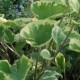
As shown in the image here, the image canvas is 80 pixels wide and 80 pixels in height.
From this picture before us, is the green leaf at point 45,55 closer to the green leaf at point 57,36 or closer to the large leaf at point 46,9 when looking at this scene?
the green leaf at point 57,36

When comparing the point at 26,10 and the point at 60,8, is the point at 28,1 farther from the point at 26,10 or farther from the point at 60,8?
the point at 60,8

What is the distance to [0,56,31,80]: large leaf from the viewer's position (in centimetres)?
115

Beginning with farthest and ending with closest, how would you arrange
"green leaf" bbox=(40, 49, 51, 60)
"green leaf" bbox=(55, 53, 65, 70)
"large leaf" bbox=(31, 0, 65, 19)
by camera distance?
"green leaf" bbox=(55, 53, 65, 70) → "large leaf" bbox=(31, 0, 65, 19) → "green leaf" bbox=(40, 49, 51, 60)

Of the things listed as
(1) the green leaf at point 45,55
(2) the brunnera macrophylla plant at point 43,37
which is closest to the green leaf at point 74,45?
(2) the brunnera macrophylla plant at point 43,37

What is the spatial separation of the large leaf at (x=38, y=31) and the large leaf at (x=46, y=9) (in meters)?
0.08

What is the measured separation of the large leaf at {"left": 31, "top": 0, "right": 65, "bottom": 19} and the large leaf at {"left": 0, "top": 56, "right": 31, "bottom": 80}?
0.77ft

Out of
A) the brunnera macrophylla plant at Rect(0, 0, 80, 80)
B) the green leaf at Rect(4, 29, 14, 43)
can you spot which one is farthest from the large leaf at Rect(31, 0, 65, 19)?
the green leaf at Rect(4, 29, 14, 43)

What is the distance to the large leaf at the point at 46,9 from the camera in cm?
128

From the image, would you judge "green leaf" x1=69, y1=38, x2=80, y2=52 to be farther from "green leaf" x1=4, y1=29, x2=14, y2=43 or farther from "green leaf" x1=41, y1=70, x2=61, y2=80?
"green leaf" x1=4, y1=29, x2=14, y2=43

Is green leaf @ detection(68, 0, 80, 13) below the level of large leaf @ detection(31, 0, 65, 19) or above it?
above

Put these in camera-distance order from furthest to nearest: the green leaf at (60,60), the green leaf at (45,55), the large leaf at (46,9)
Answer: the green leaf at (60,60)
the large leaf at (46,9)
the green leaf at (45,55)

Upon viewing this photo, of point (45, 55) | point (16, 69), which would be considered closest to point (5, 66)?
point (16, 69)

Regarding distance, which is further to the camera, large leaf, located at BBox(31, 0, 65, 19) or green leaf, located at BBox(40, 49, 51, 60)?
large leaf, located at BBox(31, 0, 65, 19)

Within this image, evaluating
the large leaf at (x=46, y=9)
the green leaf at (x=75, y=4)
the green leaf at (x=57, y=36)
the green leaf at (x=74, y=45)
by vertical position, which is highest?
the green leaf at (x=75, y=4)
